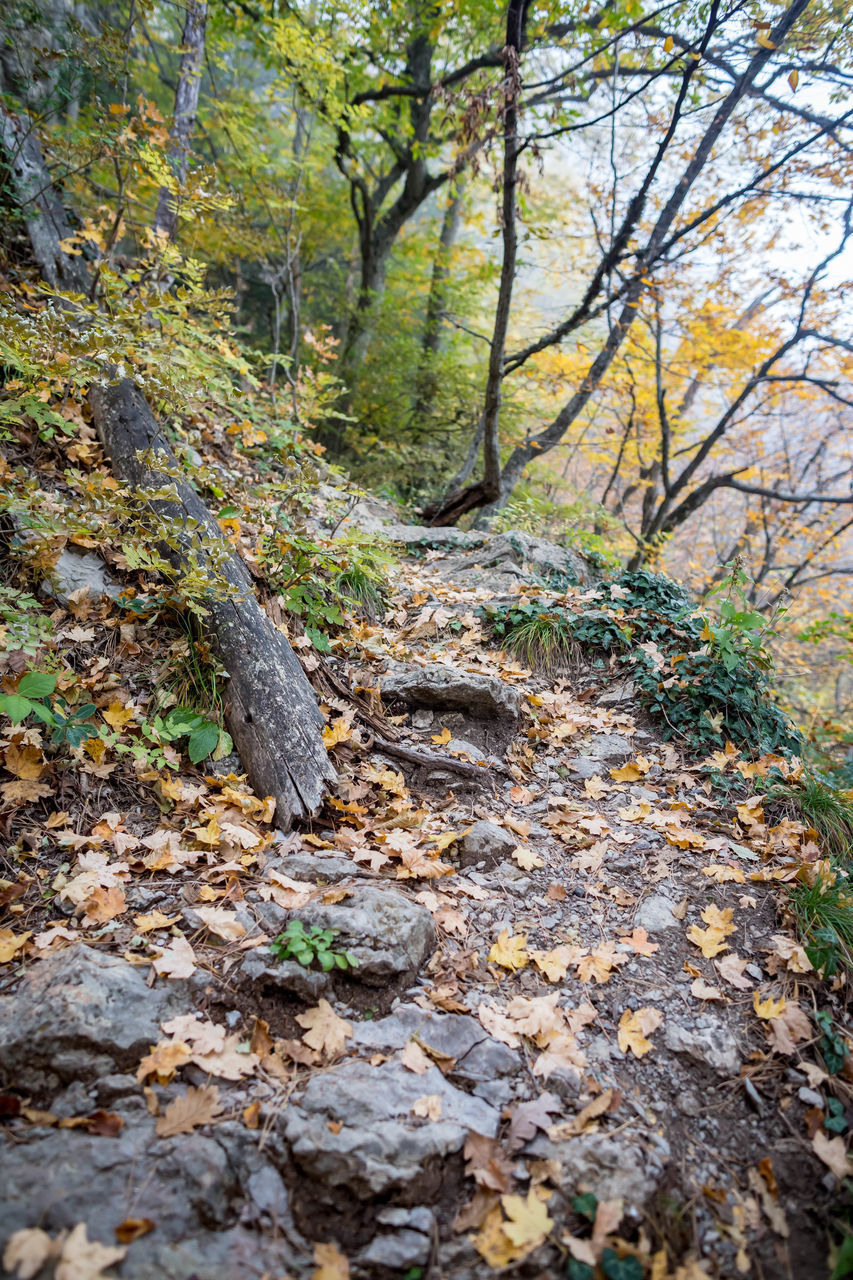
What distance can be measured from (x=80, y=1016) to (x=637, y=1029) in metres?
1.87

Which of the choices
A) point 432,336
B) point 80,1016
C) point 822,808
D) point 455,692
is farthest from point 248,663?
point 432,336

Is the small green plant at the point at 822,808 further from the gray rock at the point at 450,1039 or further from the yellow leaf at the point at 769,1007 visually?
the gray rock at the point at 450,1039

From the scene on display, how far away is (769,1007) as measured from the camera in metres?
2.18

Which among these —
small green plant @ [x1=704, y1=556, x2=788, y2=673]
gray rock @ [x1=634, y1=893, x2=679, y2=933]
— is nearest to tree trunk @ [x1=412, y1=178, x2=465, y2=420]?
small green plant @ [x1=704, y1=556, x2=788, y2=673]

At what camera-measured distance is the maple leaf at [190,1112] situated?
156cm

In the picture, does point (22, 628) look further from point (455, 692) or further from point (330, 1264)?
point (330, 1264)

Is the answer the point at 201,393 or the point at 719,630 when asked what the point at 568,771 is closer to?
the point at 719,630

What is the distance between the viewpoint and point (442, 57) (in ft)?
32.2

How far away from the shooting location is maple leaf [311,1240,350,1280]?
4.43ft

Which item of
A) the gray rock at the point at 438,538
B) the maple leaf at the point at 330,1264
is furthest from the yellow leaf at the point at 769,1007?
the gray rock at the point at 438,538

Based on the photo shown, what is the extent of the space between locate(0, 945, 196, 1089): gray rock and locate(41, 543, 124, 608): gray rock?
6.56 ft

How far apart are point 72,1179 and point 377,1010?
0.95 m

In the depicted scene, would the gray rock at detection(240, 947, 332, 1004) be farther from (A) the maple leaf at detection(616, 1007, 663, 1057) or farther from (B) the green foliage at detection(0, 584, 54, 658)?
(B) the green foliage at detection(0, 584, 54, 658)

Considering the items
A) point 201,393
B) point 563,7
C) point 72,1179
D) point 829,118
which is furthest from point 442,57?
point 72,1179
